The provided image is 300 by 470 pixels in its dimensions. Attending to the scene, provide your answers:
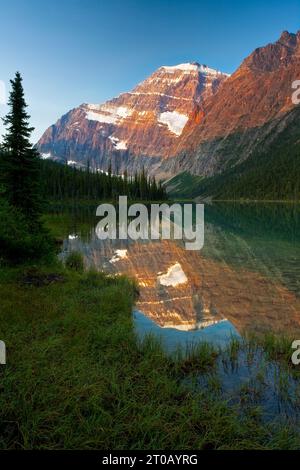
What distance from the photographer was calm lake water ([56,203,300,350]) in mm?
15273

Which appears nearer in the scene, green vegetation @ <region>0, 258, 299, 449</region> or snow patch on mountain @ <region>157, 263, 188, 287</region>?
green vegetation @ <region>0, 258, 299, 449</region>

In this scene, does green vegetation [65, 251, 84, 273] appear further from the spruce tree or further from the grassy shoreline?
the grassy shoreline

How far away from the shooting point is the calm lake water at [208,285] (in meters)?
15.3

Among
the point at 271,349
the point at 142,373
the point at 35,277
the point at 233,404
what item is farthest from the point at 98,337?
the point at 35,277

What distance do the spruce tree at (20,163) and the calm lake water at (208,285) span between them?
6948mm

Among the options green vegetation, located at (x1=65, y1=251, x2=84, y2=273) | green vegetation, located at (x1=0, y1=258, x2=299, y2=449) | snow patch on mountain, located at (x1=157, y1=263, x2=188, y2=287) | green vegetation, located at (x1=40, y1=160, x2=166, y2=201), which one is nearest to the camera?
green vegetation, located at (x1=0, y1=258, x2=299, y2=449)

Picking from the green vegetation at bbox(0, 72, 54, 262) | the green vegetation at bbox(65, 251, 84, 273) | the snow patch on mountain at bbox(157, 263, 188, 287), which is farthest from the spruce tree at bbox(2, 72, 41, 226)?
the snow patch on mountain at bbox(157, 263, 188, 287)

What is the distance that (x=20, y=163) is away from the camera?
1146 inches

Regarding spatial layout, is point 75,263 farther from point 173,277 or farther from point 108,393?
point 108,393

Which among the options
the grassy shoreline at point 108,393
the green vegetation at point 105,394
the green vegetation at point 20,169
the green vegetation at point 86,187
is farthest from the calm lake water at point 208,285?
the green vegetation at point 86,187

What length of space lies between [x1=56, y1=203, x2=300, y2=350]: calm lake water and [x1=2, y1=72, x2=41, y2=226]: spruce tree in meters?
6.95

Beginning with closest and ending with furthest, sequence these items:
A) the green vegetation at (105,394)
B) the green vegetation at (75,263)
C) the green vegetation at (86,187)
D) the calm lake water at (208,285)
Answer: the green vegetation at (105,394) < the calm lake water at (208,285) < the green vegetation at (75,263) < the green vegetation at (86,187)

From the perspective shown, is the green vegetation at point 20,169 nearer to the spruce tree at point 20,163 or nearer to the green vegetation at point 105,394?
the spruce tree at point 20,163
